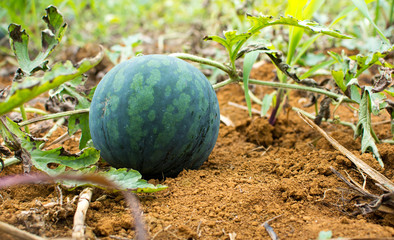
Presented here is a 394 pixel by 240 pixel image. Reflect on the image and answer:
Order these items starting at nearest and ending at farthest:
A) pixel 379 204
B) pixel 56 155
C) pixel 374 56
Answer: pixel 379 204, pixel 56 155, pixel 374 56

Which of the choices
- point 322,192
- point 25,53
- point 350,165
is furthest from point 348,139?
point 25,53

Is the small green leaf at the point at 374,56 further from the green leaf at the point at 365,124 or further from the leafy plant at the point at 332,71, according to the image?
the green leaf at the point at 365,124

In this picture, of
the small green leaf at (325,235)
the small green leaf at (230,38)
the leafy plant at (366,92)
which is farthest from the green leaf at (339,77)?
the small green leaf at (325,235)

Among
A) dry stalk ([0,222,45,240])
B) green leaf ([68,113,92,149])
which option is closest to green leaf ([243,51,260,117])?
green leaf ([68,113,92,149])

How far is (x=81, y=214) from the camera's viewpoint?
1373mm

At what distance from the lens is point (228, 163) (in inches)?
78.9

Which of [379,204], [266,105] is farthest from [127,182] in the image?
[266,105]

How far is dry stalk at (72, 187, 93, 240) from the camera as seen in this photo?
124 centimetres

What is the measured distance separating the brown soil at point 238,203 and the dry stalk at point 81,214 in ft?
0.13

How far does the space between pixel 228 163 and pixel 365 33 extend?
241cm

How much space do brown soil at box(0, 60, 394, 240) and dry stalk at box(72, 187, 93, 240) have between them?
39 mm

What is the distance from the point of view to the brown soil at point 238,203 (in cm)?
134

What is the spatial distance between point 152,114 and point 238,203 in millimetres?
533

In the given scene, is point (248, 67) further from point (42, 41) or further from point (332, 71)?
point (42, 41)
